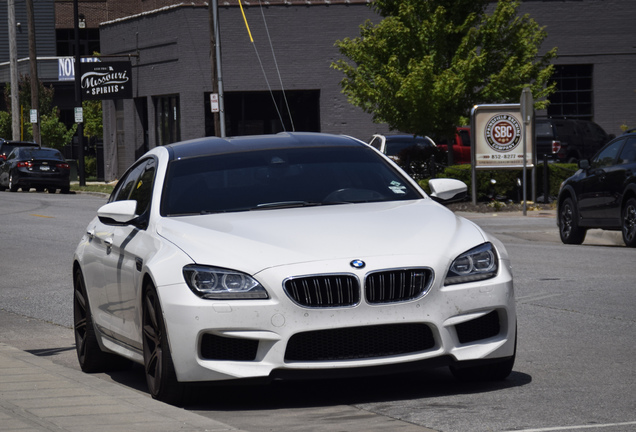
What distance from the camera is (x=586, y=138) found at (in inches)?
1410

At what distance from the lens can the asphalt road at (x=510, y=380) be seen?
20.1ft

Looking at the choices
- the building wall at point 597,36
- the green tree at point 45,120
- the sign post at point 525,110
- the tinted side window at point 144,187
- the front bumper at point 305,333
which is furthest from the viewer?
the green tree at point 45,120

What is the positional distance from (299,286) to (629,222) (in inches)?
481

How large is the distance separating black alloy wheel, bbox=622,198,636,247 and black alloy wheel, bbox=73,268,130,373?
35.2 feet

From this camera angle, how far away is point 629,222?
17562 mm

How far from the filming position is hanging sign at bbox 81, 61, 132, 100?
150 ft

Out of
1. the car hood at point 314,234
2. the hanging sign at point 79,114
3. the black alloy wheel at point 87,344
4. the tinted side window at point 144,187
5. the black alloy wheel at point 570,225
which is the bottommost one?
the black alloy wheel at point 570,225

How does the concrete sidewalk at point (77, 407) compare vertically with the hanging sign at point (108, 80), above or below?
below

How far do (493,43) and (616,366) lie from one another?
23.9 meters

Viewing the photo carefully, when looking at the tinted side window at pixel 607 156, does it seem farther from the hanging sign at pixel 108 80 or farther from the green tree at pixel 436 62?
the hanging sign at pixel 108 80

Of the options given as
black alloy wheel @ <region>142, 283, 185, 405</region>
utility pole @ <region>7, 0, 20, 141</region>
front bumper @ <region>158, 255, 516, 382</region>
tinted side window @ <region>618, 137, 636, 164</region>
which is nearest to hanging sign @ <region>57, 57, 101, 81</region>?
utility pole @ <region>7, 0, 20, 141</region>

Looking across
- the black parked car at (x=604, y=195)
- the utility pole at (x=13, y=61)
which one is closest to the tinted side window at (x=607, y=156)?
the black parked car at (x=604, y=195)

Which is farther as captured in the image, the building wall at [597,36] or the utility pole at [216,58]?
the building wall at [597,36]

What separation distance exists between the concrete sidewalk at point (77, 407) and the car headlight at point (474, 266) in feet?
5.39
